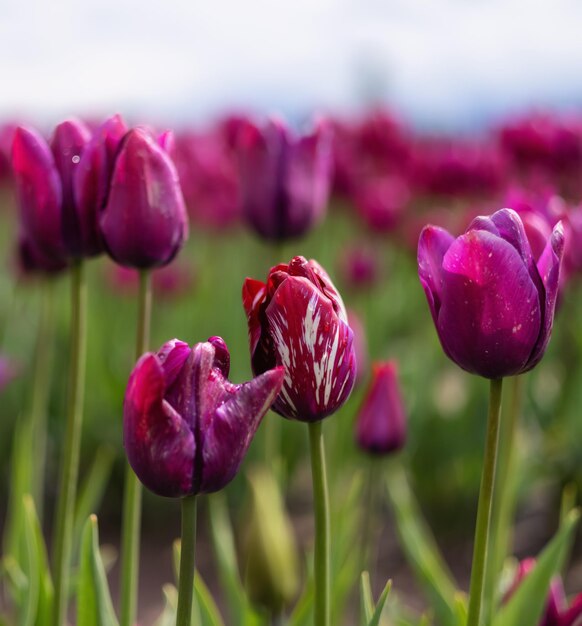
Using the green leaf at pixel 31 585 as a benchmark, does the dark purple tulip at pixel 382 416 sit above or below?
above

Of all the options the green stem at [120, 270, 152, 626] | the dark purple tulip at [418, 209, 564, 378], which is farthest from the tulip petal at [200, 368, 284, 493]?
the green stem at [120, 270, 152, 626]

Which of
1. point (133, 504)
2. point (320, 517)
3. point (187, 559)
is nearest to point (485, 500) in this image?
point (320, 517)

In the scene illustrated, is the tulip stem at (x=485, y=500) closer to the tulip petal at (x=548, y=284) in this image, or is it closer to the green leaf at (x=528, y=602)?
the tulip petal at (x=548, y=284)

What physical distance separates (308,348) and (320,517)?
14 centimetres

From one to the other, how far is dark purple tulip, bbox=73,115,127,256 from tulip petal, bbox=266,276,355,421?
0.32 m

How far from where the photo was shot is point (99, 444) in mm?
2617

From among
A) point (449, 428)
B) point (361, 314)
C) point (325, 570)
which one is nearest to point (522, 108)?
point (361, 314)

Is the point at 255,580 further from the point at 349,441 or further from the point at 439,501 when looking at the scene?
the point at 439,501

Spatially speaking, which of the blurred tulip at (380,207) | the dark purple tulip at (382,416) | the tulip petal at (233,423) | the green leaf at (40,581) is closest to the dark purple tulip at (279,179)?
the dark purple tulip at (382,416)

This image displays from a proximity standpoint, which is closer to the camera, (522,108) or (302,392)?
(302,392)

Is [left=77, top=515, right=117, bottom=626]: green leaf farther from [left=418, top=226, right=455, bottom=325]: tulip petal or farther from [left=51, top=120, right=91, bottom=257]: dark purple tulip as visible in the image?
[left=418, top=226, right=455, bottom=325]: tulip petal

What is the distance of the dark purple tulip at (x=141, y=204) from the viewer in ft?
2.83

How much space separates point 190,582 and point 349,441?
1.66 m

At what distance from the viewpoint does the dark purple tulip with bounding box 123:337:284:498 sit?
1.95ft
